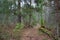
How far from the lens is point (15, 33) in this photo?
8.07 meters

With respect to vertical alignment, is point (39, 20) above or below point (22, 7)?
below

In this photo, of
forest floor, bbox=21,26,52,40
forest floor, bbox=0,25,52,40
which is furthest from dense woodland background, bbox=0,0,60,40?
forest floor, bbox=21,26,52,40

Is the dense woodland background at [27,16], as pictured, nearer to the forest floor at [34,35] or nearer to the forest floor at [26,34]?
the forest floor at [26,34]

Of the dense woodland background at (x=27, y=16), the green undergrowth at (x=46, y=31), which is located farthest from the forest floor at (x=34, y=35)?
the dense woodland background at (x=27, y=16)

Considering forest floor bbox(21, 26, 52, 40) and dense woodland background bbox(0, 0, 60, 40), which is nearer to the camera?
dense woodland background bbox(0, 0, 60, 40)

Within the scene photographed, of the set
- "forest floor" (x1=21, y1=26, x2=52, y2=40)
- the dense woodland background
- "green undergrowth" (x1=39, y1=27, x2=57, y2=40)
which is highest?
the dense woodland background

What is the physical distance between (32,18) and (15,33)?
2695 mm

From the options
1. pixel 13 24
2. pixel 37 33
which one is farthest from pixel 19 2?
pixel 37 33

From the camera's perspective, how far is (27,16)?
10.2 meters

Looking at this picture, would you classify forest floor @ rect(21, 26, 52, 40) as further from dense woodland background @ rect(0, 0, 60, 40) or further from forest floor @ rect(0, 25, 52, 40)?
dense woodland background @ rect(0, 0, 60, 40)

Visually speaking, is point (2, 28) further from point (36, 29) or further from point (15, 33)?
point (36, 29)

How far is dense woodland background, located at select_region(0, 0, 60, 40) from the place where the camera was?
27.4 ft

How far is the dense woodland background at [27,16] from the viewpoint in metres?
8.35

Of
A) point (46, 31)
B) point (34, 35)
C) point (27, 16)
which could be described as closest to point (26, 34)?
point (34, 35)
